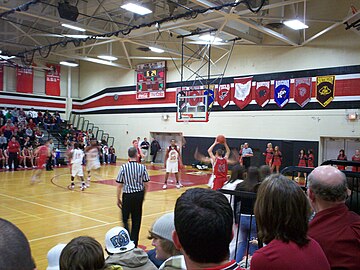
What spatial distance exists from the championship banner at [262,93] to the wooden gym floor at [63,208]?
19.0 feet

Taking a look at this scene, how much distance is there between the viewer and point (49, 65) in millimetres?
28406

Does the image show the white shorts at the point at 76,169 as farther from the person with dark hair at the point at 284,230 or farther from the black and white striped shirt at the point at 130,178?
the person with dark hair at the point at 284,230

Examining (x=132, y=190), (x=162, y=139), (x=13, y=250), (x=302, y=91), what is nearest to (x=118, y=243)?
(x=132, y=190)

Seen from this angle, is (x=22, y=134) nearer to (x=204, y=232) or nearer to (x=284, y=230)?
(x=284, y=230)

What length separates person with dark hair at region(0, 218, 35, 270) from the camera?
0.95 metres

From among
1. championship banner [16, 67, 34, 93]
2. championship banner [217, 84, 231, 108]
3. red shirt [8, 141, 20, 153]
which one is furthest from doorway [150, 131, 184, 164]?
championship banner [16, 67, 34, 93]

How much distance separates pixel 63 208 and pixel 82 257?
8.10 meters

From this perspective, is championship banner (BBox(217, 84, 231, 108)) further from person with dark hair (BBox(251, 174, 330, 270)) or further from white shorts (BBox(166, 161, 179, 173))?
person with dark hair (BBox(251, 174, 330, 270))

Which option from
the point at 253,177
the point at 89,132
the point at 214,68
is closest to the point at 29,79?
the point at 89,132

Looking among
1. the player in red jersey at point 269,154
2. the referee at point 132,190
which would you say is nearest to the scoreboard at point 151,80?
the player in red jersey at point 269,154

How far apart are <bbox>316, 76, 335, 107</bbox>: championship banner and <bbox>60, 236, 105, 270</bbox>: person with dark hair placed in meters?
16.7

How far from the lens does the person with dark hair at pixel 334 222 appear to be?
2203 mm

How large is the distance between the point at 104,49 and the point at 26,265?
26.3 metres

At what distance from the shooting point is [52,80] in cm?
2862
